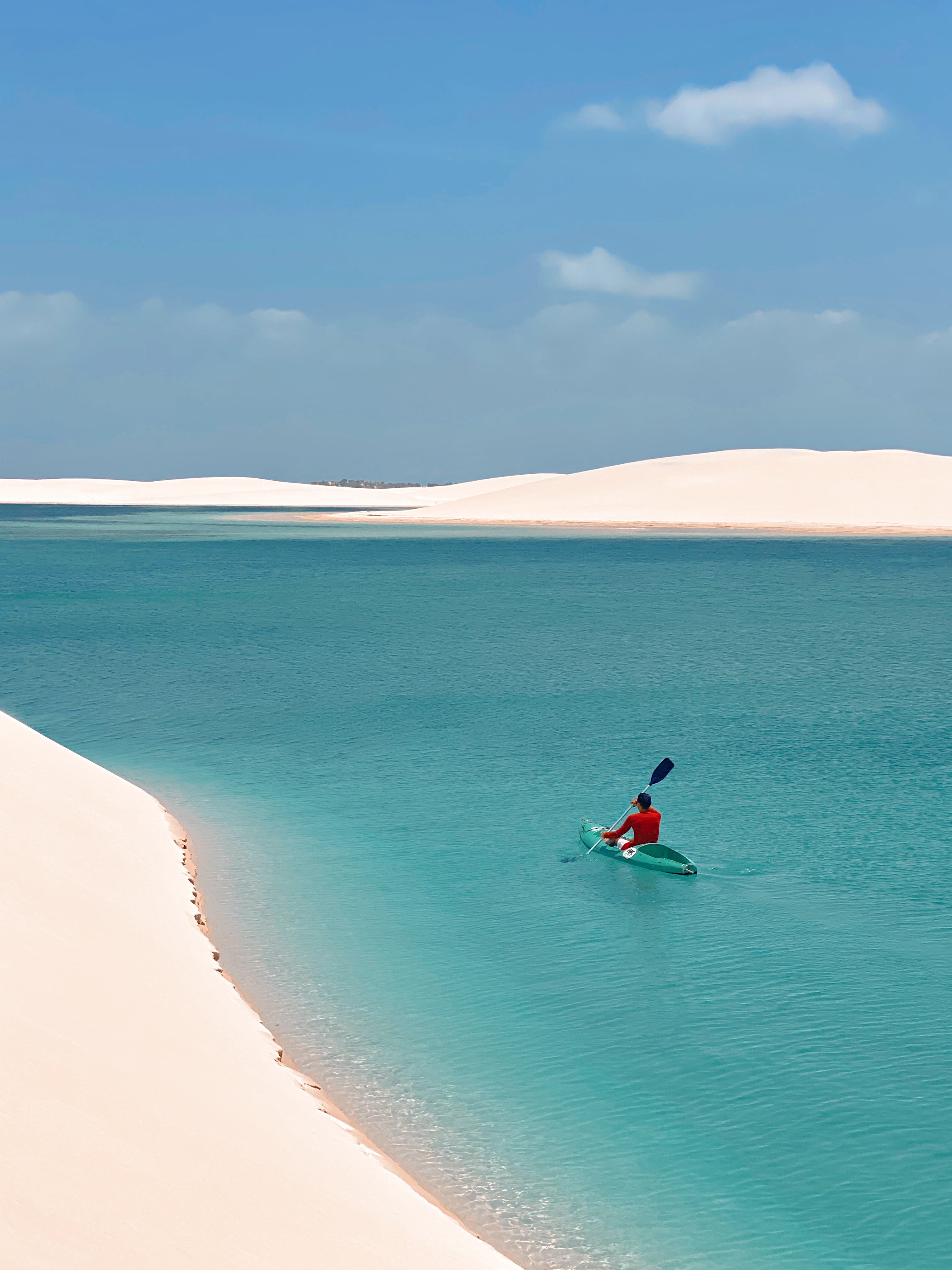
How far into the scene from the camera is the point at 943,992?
989cm

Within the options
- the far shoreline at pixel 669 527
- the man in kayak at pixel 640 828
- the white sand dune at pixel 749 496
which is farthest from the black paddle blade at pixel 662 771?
the white sand dune at pixel 749 496

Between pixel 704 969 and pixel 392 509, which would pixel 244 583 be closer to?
pixel 704 969

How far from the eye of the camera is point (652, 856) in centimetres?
1322

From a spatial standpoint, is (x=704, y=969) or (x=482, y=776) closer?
(x=704, y=969)

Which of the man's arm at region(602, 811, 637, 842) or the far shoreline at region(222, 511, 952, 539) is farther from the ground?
the far shoreline at region(222, 511, 952, 539)

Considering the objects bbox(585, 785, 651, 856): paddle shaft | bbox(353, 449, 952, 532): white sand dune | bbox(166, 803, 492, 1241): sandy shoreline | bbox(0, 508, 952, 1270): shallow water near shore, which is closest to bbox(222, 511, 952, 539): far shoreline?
bbox(353, 449, 952, 532): white sand dune

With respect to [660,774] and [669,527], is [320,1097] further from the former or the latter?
[669,527]

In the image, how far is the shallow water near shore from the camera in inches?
292

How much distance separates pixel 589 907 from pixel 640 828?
4.89ft

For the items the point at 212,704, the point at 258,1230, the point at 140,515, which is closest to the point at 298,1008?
the point at 258,1230

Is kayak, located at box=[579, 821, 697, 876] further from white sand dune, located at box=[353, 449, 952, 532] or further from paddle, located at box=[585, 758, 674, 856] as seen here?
white sand dune, located at box=[353, 449, 952, 532]

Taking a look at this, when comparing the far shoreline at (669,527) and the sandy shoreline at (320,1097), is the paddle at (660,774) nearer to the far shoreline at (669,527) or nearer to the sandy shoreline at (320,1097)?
the sandy shoreline at (320,1097)

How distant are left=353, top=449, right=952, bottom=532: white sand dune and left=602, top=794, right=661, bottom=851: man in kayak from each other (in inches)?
3434

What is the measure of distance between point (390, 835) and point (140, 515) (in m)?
142
